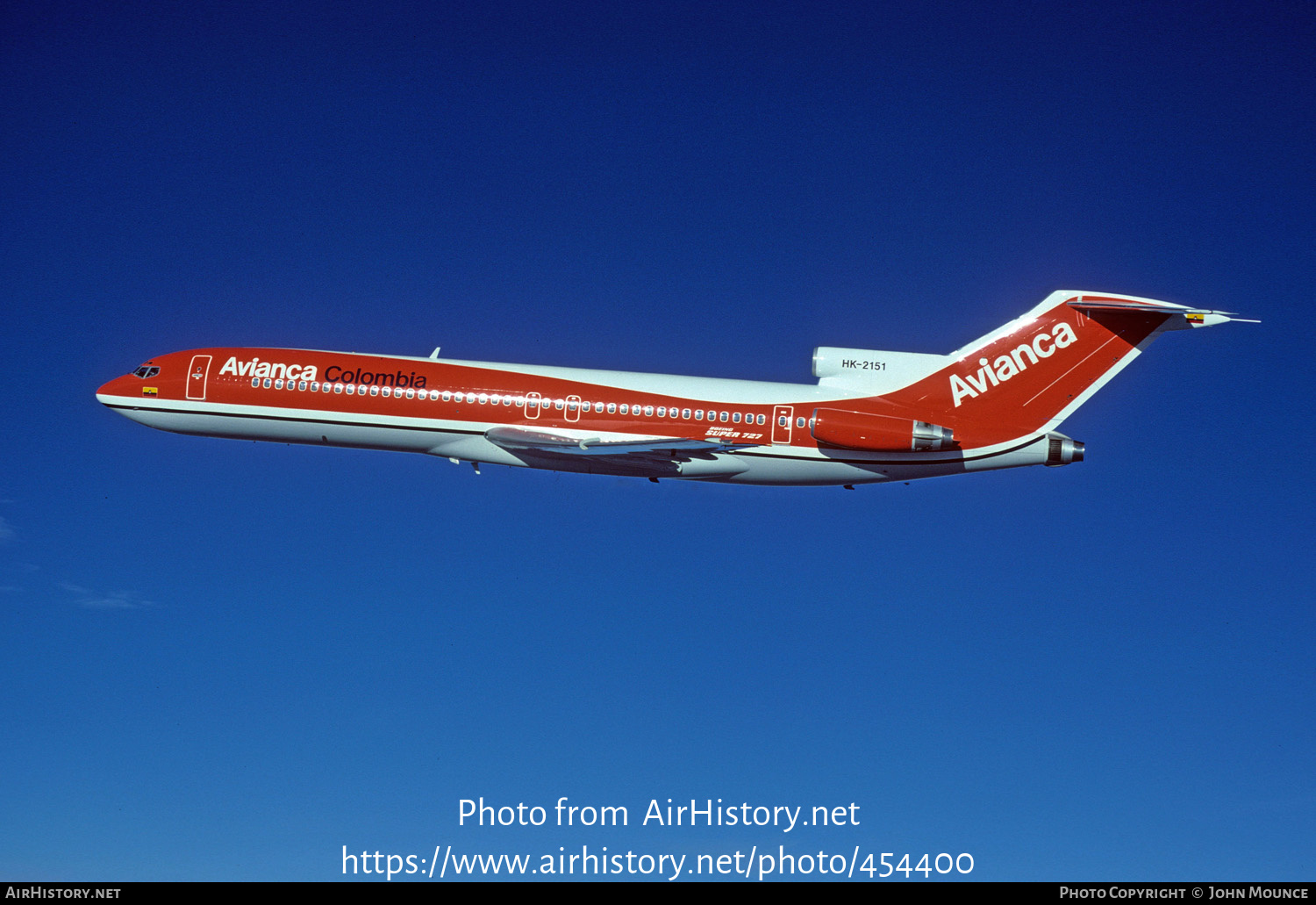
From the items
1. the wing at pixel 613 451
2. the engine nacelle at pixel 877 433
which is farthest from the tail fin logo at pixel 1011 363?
the wing at pixel 613 451

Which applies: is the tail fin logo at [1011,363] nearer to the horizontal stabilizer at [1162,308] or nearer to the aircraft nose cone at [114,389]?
the horizontal stabilizer at [1162,308]

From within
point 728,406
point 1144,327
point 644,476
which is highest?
point 1144,327

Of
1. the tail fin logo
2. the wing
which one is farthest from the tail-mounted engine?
the wing

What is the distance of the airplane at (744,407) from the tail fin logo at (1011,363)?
44 mm

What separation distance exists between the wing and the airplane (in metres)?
0.06

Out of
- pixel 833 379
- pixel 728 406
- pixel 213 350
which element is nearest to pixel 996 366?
pixel 833 379

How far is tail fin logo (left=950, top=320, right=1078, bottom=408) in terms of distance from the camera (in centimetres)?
3978

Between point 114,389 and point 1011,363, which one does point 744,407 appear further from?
point 114,389

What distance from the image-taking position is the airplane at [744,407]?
38375 millimetres

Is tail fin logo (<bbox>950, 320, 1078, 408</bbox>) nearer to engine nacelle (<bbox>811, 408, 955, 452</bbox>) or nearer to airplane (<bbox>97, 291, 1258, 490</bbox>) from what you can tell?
airplane (<bbox>97, 291, 1258, 490</bbox>)

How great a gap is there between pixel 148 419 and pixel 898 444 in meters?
27.8

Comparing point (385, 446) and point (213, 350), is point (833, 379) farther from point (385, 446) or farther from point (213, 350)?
point (213, 350)

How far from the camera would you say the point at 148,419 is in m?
42.2

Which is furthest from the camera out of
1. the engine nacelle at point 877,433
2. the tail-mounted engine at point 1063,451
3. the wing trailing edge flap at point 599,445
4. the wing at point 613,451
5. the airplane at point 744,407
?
the tail-mounted engine at point 1063,451
